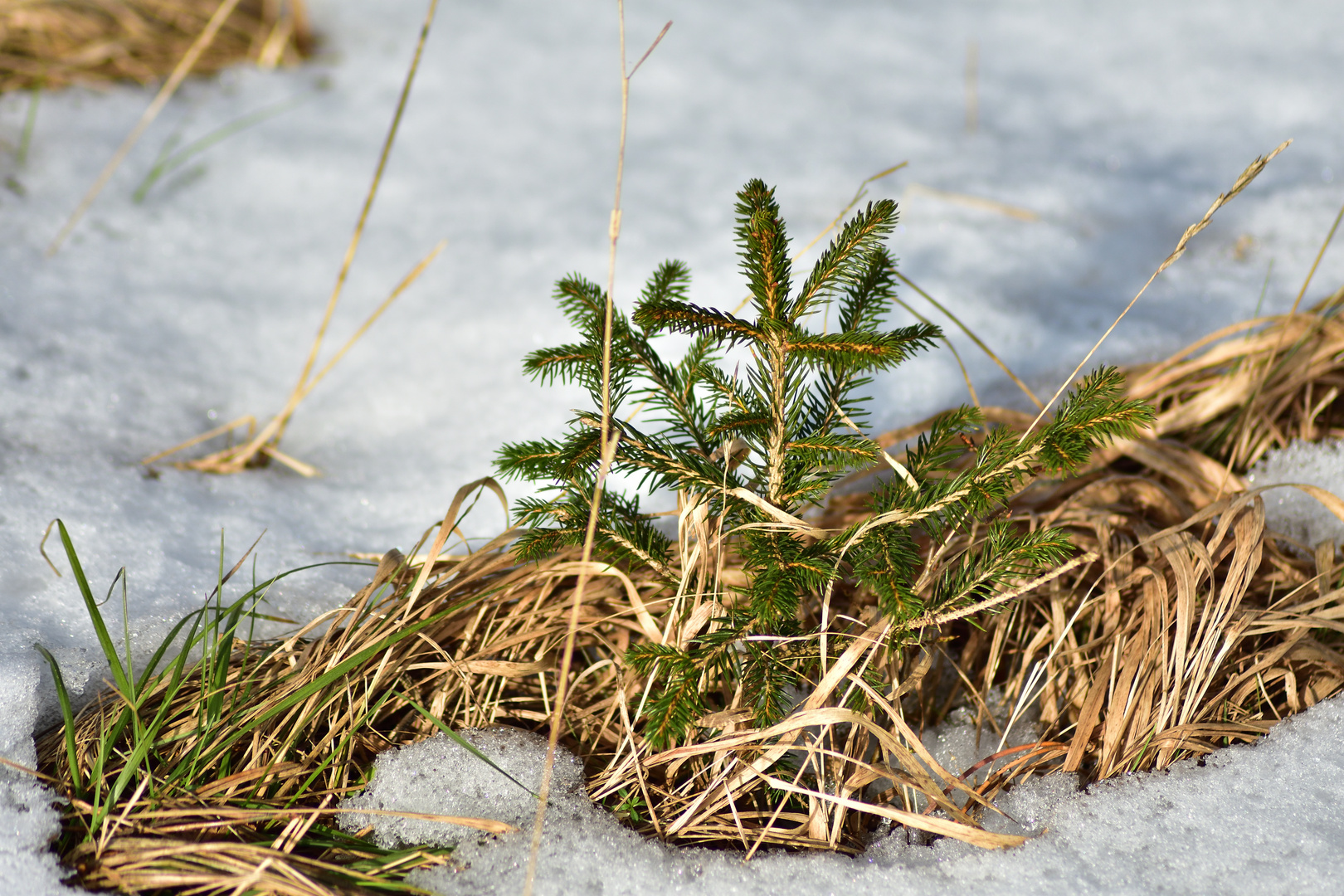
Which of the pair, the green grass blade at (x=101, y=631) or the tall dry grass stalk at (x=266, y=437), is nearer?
the green grass blade at (x=101, y=631)

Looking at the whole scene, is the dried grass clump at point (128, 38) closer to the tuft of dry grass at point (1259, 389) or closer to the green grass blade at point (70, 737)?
the green grass blade at point (70, 737)

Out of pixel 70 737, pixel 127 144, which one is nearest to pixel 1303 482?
pixel 70 737

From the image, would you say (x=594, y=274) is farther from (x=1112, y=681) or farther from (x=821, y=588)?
(x=1112, y=681)

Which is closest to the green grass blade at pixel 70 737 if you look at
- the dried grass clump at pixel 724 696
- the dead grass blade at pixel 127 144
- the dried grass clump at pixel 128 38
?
the dried grass clump at pixel 724 696

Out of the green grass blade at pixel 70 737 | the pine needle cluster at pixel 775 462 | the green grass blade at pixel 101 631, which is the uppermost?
the pine needle cluster at pixel 775 462

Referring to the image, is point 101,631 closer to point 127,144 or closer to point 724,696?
point 724,696
